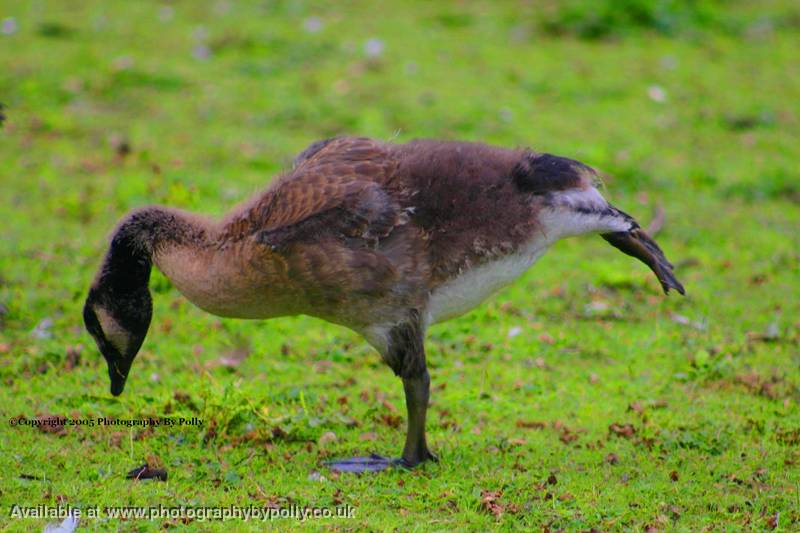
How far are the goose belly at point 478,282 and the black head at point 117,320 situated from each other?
1589mm

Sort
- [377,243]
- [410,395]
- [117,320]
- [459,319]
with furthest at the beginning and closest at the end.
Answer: [459,319] → [117,320] → [410,395] → [377,243]

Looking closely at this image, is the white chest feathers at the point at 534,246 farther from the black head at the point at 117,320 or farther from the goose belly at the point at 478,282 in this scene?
the black head at the point at 117,320

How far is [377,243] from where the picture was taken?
543cm

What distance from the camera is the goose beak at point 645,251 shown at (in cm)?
591

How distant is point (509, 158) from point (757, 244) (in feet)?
14.0

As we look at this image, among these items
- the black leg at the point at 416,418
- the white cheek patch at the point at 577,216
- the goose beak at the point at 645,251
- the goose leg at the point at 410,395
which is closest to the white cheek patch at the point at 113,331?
the goose leg at the point at 410,395

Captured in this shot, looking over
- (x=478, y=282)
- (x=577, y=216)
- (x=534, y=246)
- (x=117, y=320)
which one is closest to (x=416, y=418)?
(x=478, y=282)

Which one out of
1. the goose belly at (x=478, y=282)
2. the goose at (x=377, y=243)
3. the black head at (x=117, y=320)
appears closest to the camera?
the goose at (x=377, y=243)

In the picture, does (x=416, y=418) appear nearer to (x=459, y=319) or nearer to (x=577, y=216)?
(x=577, y=216)

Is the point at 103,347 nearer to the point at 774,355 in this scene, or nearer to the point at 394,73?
the point at 774,355

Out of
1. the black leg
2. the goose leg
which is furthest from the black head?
the black leg

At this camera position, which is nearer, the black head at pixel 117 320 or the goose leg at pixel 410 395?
the goose leg at pixel 410 395

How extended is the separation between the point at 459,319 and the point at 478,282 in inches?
83.7

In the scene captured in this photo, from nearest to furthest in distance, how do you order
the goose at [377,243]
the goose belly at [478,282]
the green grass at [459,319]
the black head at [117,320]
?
the goose at [377,243]
the green grass at [459,319]
the goose belly at [478,282]
the black head at [117,320]
